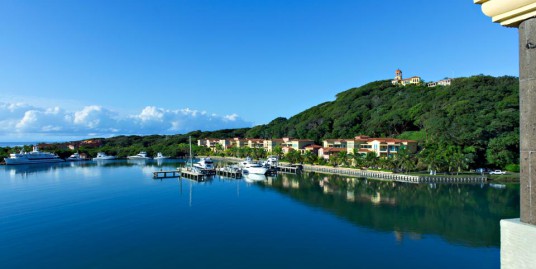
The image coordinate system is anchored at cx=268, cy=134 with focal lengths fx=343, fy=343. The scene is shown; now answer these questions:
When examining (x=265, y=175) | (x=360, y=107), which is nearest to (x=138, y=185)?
(x=265, y=175)

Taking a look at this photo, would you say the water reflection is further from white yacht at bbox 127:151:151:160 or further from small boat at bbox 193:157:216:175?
white yacht at bbox 127:151:151:160

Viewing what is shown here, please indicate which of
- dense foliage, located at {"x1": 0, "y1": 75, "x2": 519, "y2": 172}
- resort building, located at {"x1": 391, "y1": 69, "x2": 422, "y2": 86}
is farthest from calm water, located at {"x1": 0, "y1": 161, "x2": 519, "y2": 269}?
resort building, located at {"x1": 391, "y1": 69, "x2": 422, "y2": 86}

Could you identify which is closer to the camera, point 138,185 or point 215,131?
point 138,185

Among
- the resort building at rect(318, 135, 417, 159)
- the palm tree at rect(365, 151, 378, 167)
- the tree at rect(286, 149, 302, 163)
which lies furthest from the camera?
the tree at rect(286, 149, 302, 163)

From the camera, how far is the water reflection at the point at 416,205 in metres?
25.8

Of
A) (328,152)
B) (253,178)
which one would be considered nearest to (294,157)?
(328,152)

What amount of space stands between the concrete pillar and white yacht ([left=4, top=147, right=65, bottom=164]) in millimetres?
102744

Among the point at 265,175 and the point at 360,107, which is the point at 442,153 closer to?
the point at 265,175

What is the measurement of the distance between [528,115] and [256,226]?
26.0 m

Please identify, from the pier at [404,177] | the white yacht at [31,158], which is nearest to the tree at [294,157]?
the pier at [404,177]

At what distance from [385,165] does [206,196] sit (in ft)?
95.8

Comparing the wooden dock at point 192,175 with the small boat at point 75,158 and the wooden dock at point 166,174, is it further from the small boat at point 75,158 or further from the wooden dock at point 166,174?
the small boat at point 75,158

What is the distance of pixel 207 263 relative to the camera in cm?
1961

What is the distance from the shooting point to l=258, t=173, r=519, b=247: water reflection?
25797 mm
